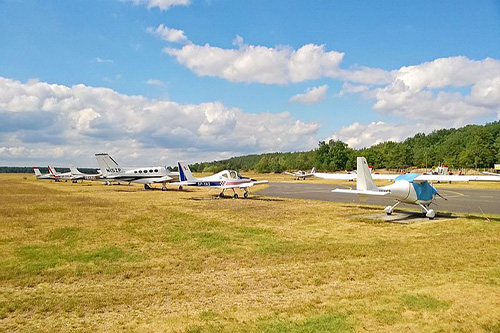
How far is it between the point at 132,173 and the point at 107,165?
12.0ft

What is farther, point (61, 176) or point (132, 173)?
point (61, 176)

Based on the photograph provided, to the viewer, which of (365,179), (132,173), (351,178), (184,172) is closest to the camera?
(365,179)

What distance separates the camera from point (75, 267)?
24.5ft

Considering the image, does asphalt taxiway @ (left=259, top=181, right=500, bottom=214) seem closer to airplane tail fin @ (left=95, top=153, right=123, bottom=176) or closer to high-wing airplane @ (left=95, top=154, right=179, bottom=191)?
high-wing airplane @ (left=95, top=154, right=179, bottom=191)

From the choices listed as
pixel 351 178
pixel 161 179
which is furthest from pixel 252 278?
pixel 161 179

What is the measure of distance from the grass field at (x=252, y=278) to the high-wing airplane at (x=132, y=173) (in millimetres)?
25766

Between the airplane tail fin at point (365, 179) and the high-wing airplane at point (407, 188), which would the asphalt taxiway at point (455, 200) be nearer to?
the high-wing airplane at point (407, 188)

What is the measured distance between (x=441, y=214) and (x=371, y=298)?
40.1ft

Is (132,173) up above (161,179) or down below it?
above

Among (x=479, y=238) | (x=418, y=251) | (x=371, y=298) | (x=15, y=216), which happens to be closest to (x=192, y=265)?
(x=371, y=298)

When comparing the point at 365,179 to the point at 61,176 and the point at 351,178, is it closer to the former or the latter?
the point at 351,178

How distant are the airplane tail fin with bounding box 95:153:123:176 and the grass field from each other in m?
27.9

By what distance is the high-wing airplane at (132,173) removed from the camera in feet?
125

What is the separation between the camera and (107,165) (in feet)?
130
